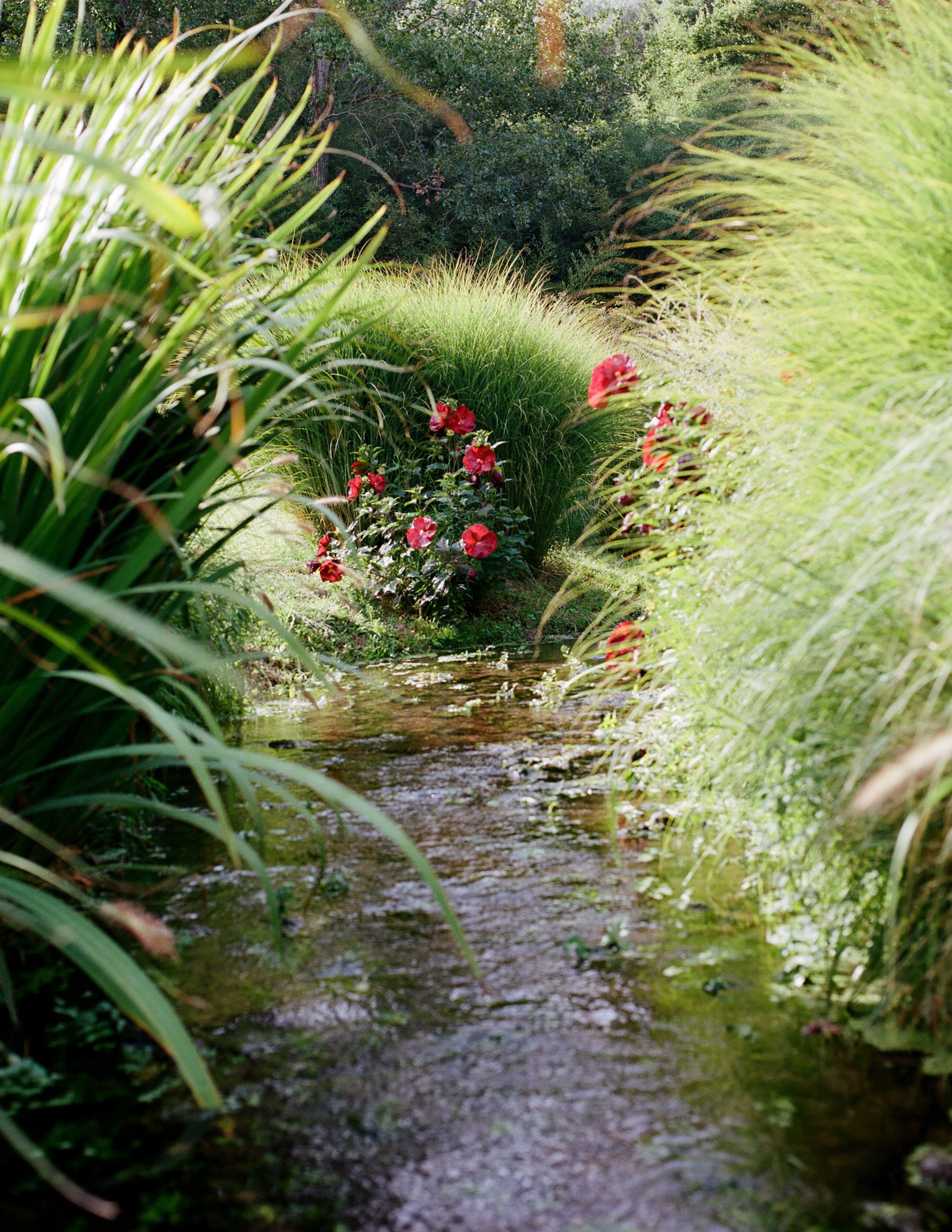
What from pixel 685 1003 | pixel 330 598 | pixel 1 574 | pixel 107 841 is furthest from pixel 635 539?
pixel 330 598

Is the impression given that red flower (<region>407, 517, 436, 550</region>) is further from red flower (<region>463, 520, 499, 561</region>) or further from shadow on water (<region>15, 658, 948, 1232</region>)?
shadow on water (<region>15, 658, 948, 1232</region>)

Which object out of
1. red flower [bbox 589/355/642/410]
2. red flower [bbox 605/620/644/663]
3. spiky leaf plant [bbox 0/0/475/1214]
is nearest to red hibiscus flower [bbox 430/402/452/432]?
red flower [bbox 589/355/642/410]

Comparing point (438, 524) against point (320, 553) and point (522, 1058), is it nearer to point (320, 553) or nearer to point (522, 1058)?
point (320, 553)

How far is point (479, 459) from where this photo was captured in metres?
6.48

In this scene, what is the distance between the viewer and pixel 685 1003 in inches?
72.0

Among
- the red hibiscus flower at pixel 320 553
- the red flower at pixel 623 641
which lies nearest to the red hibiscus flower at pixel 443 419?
the red hibiscus flower at pixel 320 553

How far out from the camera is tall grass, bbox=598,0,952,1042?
1539mm

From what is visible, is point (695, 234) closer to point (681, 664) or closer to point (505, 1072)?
point (681, 664)

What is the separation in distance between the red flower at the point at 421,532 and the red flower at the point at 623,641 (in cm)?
310

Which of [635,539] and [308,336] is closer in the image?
[308,336]

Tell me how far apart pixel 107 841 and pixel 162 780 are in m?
0.78

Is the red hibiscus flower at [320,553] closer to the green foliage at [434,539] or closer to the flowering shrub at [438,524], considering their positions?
the flowering shrub at [438,524]

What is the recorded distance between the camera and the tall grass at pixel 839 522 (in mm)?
1539

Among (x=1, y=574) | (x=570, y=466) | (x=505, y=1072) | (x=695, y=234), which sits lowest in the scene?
(x=505, y=1072)
